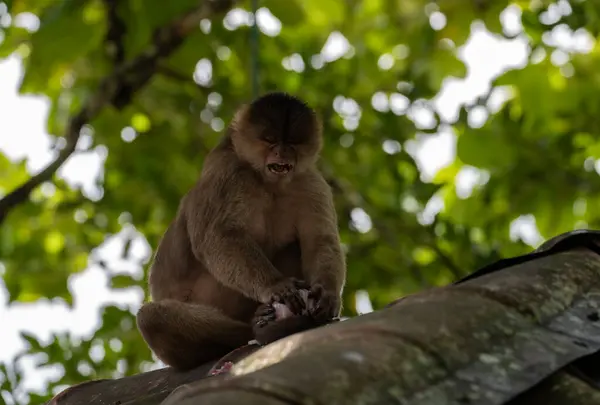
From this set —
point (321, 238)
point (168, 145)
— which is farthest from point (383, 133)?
point (321, 238)

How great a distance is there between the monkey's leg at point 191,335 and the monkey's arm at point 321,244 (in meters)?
0.29

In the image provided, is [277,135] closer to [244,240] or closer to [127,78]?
[244,240]

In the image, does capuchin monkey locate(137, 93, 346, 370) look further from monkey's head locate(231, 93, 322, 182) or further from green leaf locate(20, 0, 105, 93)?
green leaf locate(20, 0, 105, 93)

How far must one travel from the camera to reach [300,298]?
2.60m

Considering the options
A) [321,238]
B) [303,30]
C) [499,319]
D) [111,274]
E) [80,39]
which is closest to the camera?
[499,319]

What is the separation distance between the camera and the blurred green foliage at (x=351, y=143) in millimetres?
5168

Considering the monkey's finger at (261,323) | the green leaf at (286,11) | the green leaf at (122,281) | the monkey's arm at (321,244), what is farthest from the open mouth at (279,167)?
the green leaf at (122,281)

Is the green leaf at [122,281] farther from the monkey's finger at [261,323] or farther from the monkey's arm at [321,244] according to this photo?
the monkey's finger at [261,323]

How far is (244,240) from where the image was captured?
298 cm

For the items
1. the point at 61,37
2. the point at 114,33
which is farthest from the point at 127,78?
the point at 61,37

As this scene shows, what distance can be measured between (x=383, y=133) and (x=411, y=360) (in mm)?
4435

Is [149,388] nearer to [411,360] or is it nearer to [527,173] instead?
[411,360]

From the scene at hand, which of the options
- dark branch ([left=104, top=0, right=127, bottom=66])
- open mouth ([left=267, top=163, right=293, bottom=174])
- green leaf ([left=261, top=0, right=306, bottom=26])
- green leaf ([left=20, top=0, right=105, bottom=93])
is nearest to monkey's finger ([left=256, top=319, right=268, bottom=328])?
open mouth ([left=267, top=163, right=293, bottom=174])

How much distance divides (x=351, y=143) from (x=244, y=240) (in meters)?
3.16
